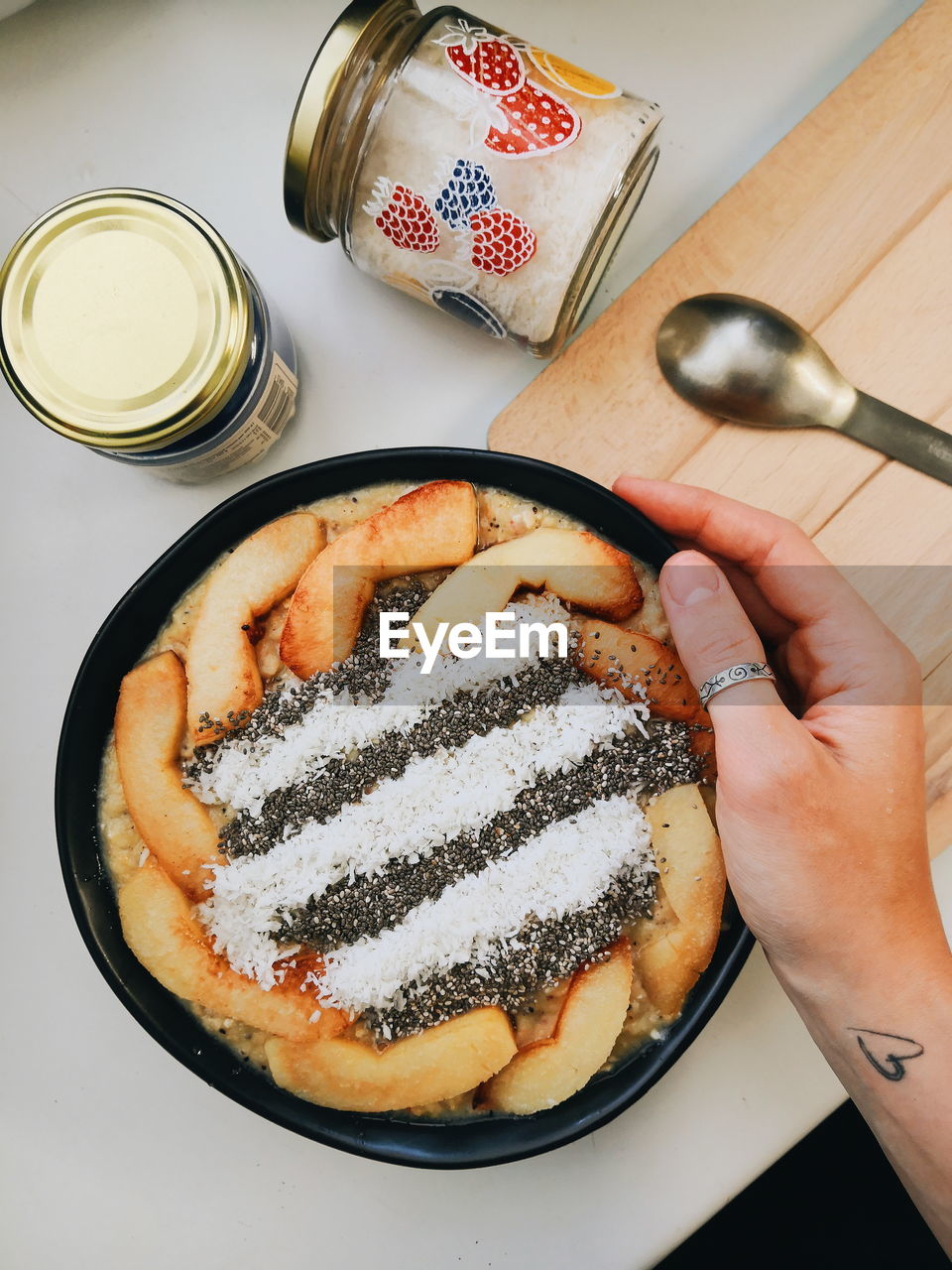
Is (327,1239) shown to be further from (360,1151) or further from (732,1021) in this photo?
(732,1021)

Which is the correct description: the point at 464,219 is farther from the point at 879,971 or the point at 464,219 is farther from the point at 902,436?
the point at 879,971

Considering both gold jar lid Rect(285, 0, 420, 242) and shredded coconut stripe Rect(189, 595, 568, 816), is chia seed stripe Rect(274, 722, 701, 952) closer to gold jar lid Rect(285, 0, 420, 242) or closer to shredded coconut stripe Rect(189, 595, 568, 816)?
shredded coconut stripe Rect(189, 595, 568, 816)

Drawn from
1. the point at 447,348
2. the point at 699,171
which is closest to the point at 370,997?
the point at 447,348

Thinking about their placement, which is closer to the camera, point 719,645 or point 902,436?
point 719,645

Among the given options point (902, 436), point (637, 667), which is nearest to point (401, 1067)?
point (637, 667)

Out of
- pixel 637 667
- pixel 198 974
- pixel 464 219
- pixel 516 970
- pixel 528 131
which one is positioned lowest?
pixel 198 974

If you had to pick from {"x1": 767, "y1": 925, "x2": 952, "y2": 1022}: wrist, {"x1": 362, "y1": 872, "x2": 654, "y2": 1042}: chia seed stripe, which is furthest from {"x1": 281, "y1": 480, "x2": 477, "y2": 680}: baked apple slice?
{"x1": 767, "y1": 925, "x2": 952, "y2": 1022}: wrist
